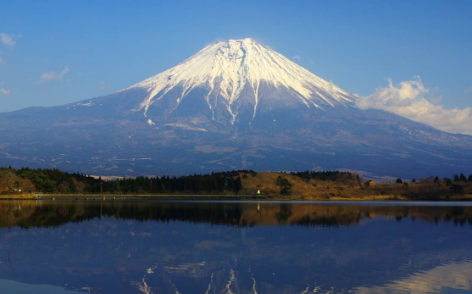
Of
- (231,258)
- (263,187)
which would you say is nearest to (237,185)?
(263,187)

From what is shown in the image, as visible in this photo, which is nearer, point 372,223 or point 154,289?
point 154,289

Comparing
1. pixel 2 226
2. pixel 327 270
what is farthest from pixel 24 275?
pixel 2 226

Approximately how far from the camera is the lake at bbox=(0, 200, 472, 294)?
18.5m

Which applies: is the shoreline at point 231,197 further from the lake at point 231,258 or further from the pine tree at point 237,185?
the lake at point 231,258

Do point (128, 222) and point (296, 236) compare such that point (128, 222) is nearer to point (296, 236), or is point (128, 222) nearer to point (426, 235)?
point (296, 236)

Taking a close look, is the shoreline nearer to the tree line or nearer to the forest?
the forest

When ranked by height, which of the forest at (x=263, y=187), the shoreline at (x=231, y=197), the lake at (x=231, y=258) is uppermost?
the forest at (x=263, y=187)

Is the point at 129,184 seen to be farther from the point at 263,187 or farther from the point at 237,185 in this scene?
the point at 263,187

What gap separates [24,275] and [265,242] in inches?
498

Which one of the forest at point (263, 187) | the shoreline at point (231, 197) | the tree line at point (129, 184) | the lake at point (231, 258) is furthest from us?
the forest at point (263, 187)

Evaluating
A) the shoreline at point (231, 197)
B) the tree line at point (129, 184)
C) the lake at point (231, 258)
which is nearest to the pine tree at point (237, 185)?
the tree line at point (129, 184)

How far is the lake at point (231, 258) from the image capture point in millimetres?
18469

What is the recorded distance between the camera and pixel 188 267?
21344mm

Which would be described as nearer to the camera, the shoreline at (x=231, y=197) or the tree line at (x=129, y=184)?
the shoreline at (x=231, y=197)
